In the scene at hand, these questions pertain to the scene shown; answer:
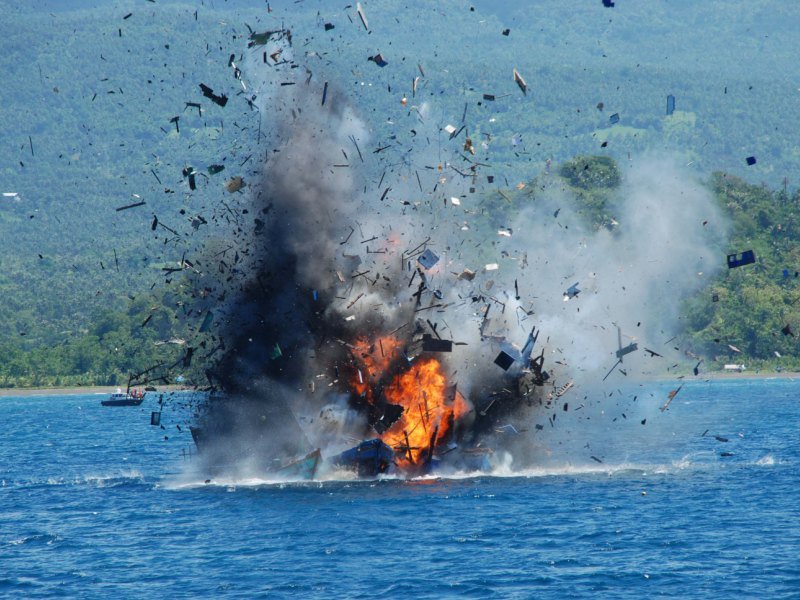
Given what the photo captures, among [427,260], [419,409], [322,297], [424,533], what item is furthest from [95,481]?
[424,533]

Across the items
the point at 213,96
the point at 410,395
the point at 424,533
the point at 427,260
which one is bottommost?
the point at 424,533

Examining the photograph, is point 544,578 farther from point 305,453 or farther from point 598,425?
point 598,425

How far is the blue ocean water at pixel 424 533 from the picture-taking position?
49.5 m

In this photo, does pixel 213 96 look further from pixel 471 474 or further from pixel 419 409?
pixel 471 474

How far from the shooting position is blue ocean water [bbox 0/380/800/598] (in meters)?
49.5

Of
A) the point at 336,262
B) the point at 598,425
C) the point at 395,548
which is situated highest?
the point at 336,262

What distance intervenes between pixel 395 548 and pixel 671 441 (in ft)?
176

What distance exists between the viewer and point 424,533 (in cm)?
5816

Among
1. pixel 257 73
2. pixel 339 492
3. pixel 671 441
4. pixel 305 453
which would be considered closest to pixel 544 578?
pixel 339 492

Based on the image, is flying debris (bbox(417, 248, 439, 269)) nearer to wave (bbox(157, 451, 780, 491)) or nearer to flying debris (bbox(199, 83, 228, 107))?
wave (bbox(157, 451, 780, 491))

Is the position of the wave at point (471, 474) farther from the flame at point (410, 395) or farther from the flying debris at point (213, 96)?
the flying debris at point (213, 96)

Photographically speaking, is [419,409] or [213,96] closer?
[213,96]

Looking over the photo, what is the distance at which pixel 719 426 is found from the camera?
12012cm

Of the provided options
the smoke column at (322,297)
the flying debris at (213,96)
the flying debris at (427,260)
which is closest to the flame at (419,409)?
the smoke column at (322,297)
